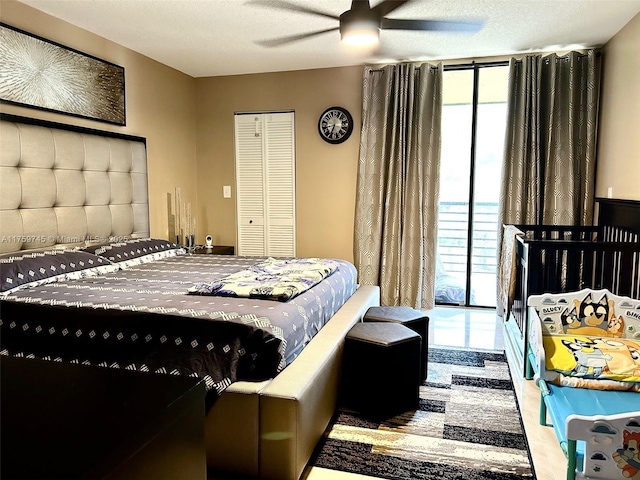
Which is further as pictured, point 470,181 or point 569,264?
point 470,181

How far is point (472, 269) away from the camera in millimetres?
4789

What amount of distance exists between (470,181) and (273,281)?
285cm

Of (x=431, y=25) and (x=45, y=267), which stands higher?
(x=431, y=25)

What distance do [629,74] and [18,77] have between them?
4.28 metres

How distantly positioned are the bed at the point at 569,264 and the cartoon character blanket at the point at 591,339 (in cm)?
20

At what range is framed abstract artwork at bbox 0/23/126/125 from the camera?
2.95 metres

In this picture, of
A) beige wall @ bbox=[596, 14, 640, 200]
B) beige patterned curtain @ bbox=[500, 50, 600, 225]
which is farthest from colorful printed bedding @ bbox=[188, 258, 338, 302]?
beige wall @ bbox=[596, 14, 640, 200]

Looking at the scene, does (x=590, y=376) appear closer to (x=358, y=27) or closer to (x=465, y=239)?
(x=358, y=27)

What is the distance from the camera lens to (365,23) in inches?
110

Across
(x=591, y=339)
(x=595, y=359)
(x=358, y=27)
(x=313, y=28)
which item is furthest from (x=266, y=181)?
(x=595, y=359)

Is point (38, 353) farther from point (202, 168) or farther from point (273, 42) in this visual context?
point (202, 168)

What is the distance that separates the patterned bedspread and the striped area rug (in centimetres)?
54

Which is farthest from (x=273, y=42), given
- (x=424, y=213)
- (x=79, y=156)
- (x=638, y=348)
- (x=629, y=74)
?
(x=638, y=348)

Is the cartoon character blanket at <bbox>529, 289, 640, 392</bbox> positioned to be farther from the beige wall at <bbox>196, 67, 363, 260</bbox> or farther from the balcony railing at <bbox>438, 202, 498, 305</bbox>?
the beige wall at <bbox>196, 67, 363, 260</bbox>
